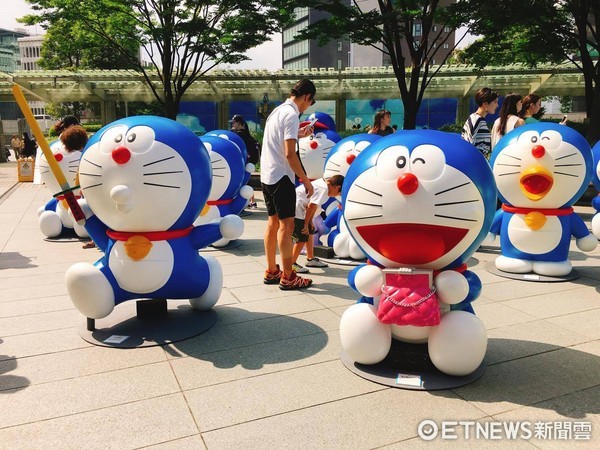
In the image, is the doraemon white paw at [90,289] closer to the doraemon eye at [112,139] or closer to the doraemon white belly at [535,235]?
the doraemon eye at [112,139]

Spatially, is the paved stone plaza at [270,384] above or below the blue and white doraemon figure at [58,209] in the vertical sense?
below

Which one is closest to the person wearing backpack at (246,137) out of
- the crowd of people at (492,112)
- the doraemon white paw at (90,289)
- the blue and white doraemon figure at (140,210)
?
the crowd of people at (492,112)

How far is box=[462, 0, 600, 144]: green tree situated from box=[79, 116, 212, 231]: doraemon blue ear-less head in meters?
9.48

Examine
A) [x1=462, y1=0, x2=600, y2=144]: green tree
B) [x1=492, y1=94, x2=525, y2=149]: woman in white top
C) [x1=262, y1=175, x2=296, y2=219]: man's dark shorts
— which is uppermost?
[x1=462, y1=0, x2=600, y2=144]: green tree

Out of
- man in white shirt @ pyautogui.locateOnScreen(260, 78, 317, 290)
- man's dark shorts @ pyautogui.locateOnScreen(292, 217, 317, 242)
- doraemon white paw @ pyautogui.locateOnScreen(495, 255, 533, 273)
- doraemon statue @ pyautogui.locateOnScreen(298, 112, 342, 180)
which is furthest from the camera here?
doraemon statue @ pyautogui.locateOnScreen(298, 112, 342, 180)

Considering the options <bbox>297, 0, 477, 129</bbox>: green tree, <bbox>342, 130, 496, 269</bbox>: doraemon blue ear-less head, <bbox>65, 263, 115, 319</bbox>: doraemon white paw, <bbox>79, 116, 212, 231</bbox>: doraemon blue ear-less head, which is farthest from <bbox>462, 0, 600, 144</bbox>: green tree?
<bbox>65, 263, 115, 319</bbox>: doraemon white paw

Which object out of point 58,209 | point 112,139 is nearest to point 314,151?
point 58,209

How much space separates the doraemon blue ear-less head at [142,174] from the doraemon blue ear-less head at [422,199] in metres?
1.32

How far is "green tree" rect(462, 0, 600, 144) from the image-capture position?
36.3 feet

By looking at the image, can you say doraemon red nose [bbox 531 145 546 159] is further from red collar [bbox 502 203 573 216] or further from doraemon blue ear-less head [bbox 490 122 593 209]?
red collar [bbox 502 203 573 216]

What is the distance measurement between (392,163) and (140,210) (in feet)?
6.01

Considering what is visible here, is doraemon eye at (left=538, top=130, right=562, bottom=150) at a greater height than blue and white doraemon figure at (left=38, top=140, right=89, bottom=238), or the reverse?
doraemon eye at (left=538, top=130, right=562, bottom=150)

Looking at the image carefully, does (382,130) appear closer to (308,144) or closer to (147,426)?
(308,144)
